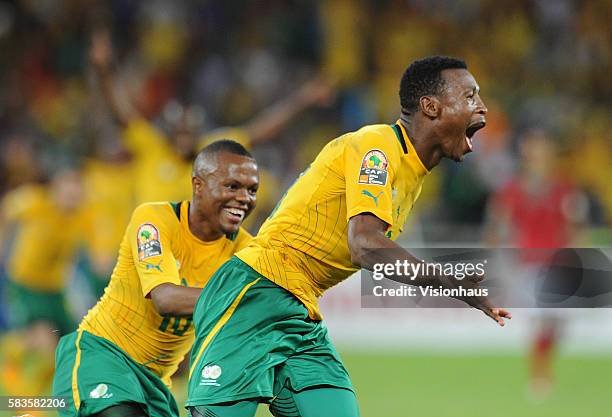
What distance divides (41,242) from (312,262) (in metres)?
5.94

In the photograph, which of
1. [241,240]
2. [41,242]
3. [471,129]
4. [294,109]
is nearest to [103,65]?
[294,109]

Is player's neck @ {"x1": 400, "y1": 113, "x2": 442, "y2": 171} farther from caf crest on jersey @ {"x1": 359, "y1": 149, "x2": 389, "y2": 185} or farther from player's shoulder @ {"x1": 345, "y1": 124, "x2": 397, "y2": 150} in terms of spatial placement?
caf crest on jersey @ {"x1": 359, "y1": 149, "x2": 389, "y2": 185}

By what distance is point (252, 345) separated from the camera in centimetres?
454

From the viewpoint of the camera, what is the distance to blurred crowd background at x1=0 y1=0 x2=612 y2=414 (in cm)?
1495

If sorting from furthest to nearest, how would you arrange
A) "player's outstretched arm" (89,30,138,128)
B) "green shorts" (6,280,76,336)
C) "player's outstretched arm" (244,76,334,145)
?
"green shorts" (6,280,76,336) < "player's outstretched arm" (89,30,138,128) < "player's outstretched arm" (244,76,334,145)

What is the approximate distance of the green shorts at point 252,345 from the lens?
448 centimetres

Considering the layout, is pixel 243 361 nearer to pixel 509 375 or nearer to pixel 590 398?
pixel 590 398

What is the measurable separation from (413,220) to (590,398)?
4069mm

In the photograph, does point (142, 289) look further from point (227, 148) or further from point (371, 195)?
point (371, 195)

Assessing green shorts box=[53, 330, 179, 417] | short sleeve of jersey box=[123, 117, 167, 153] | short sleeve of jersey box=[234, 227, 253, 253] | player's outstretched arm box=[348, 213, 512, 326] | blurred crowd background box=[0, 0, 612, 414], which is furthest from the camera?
blurred crowd background box=[0, 0, 612, 414]

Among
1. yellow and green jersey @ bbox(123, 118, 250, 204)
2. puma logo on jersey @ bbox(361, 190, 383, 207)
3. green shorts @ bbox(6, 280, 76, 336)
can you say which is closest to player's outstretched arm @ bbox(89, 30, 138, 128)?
yellow and green jersey @ bbox(123, 118, 250, 204)

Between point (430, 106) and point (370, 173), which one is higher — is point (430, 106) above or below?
above

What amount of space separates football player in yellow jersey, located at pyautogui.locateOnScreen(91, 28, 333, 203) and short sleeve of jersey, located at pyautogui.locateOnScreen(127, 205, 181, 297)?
3284mm

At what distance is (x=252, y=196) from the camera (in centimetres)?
521
